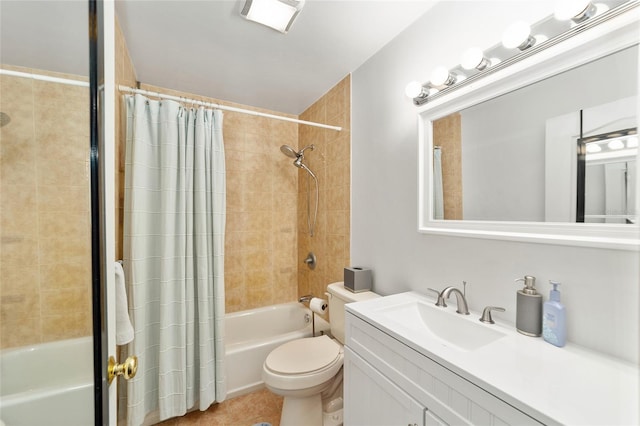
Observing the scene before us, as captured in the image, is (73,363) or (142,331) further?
(142,331)

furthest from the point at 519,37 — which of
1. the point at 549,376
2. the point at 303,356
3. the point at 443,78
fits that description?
the point at 303,356

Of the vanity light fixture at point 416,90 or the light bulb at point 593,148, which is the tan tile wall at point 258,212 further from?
the light bulb at point 593,148

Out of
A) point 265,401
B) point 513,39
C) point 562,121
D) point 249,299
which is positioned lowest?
point 265,401

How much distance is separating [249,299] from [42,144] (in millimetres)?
2194

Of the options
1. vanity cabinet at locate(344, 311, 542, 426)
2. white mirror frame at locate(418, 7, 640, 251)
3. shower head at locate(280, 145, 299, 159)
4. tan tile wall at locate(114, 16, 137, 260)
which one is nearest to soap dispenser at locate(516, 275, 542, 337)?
white mirror frame at locate(418, 7, 640, 251)

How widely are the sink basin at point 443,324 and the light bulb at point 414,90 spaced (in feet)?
3.31

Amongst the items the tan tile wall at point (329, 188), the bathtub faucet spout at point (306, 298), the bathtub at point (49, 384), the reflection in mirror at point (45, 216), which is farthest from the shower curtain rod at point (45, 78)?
the bathtub faucet spout at point (306, 298)

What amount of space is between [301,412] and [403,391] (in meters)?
0.84

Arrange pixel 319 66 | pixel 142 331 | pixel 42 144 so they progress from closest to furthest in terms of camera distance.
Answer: pixel 42 144, pixel 142 331, pixel 319 66

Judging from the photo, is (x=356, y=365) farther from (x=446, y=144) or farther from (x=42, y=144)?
(x=42, y=144)

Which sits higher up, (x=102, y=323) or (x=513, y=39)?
(x=513, y=39)

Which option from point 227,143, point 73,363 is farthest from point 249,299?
point 73,363

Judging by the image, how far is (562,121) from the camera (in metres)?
0.85

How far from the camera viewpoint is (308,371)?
4.53 feet
